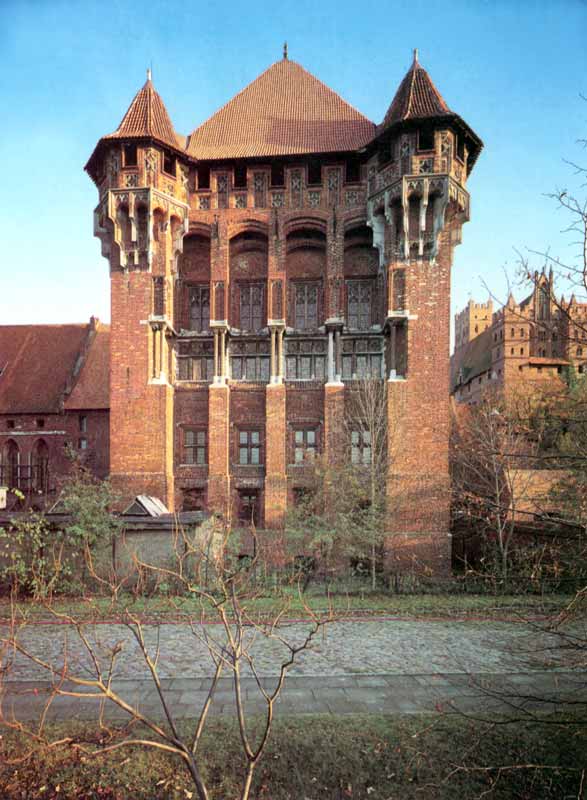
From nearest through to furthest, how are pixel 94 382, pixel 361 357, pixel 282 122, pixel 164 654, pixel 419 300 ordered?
pixel 164 654
pixel 419 300
pixel 361 357
pixel 282 122
pixel 94 382

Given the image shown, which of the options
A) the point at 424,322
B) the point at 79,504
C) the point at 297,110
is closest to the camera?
the point at 79,504

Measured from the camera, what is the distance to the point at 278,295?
22312 mm

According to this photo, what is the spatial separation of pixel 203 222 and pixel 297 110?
659cm

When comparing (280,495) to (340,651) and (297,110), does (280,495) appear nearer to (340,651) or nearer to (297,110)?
(340,651)

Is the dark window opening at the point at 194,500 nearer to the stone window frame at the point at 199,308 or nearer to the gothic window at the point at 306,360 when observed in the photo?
the gothic window at the point at 306,360

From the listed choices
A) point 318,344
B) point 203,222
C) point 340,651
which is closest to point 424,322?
point 318,344

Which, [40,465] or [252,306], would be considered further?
[40,465]

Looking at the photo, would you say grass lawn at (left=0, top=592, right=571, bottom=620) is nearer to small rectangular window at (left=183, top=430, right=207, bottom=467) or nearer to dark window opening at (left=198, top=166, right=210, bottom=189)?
small rectangular window at (left=183, top=430, right=207, bottom=467)

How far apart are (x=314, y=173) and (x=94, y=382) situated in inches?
583

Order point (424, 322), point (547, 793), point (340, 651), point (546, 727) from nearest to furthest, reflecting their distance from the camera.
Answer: point (547, 793) < point (546, 727) < point (340, 651) < point (424, 322)

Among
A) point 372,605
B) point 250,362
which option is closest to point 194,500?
point 250,362

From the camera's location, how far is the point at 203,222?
74.3ft

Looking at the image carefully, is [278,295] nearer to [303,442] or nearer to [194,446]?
[303,442]

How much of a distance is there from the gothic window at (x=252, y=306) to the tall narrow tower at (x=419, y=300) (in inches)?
203
